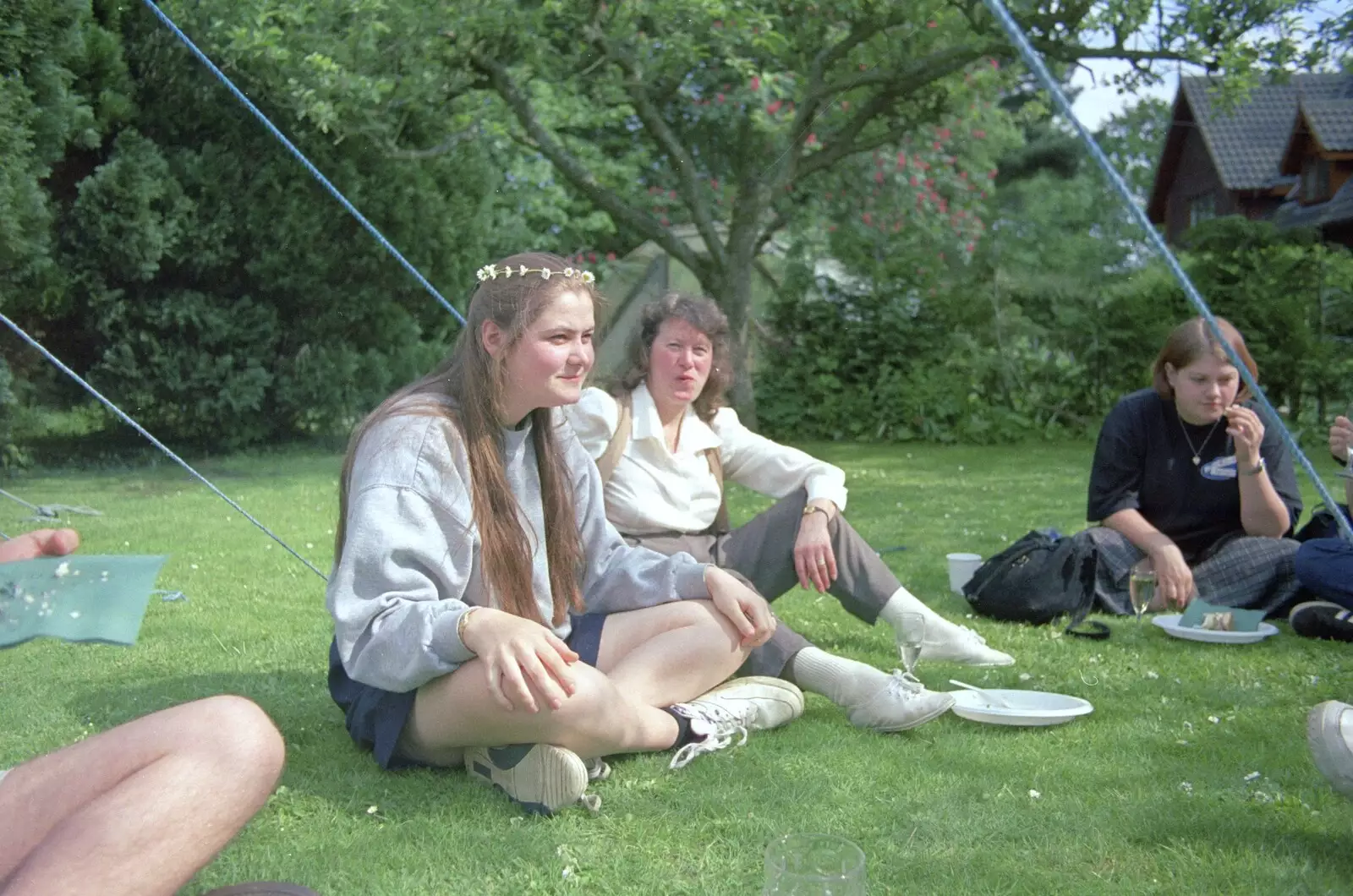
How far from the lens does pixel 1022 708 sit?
3.51 meters

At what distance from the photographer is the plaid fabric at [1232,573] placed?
466 centimetres

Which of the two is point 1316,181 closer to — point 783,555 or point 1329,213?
point 1329,213

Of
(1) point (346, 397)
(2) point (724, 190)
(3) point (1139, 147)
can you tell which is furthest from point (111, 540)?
(3) point (1139, 147)

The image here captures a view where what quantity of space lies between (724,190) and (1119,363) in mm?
4114

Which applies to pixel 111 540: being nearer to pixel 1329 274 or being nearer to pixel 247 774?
pixel 247 774

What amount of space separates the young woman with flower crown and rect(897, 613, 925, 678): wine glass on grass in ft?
1.11

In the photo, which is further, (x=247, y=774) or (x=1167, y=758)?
(x=1167, y=758)

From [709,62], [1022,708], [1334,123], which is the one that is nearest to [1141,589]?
[1022,708]

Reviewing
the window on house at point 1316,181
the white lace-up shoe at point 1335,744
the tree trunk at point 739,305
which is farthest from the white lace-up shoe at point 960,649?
the window on house at point 1316,181

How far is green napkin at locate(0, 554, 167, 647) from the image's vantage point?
209 cm

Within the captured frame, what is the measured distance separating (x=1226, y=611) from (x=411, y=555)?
298 cm

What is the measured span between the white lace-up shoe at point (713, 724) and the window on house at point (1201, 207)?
22833 mm

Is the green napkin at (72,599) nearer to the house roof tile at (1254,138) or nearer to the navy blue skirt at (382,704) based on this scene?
the navy blue skirt at (382,704)

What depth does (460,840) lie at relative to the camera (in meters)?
2.63
